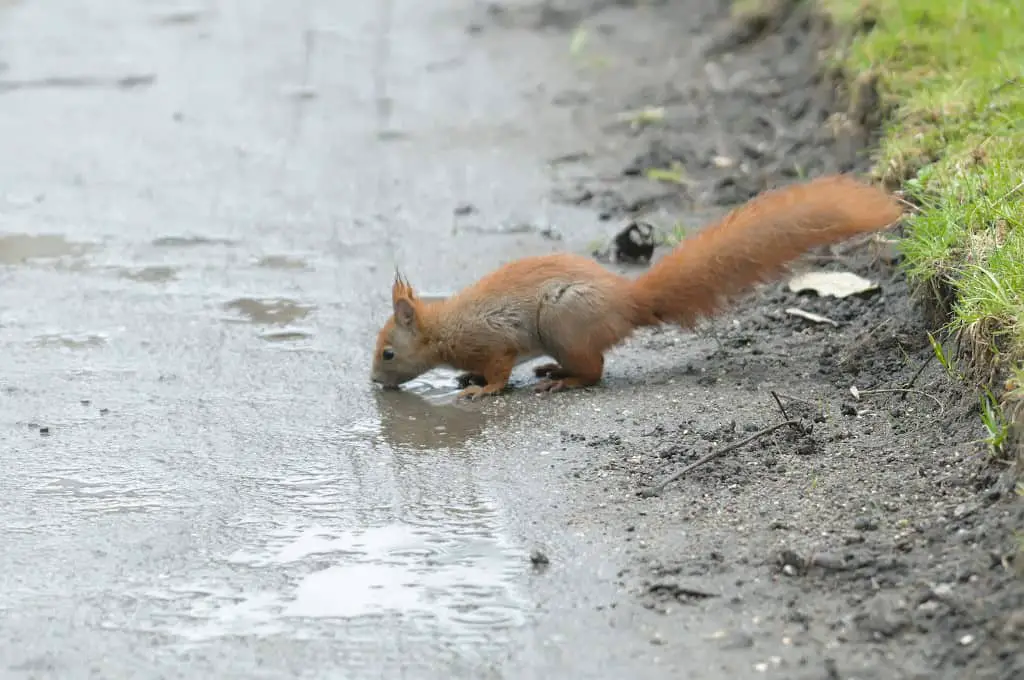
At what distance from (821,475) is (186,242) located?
13.5 feet

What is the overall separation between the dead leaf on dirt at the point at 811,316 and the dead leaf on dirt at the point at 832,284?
0.13 meters

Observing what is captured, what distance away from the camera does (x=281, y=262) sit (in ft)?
24.1

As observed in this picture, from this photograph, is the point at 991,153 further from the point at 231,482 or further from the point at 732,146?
the point at 231,482

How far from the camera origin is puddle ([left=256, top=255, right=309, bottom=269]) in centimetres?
728

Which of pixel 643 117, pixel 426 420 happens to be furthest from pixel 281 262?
pixel 643 117

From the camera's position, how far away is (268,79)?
10633 millimetres

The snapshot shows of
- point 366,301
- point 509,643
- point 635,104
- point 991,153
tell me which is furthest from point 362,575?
point 635,104

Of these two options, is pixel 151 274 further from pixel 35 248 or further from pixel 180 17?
pixel 180 17

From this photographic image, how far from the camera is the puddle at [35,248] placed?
24.4ft

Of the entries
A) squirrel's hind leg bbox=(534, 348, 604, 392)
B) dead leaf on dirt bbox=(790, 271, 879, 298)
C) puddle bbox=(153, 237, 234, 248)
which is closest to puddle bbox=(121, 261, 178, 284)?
puddle bbox=(153, 237, 234, 248)

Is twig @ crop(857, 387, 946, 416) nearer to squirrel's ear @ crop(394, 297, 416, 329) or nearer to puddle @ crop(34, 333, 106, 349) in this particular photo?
squirrel's ear @ crop(394, 297, 416, 329)

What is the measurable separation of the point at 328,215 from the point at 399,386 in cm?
214

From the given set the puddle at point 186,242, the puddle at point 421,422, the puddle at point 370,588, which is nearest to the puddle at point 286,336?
the puddle at point 421,422

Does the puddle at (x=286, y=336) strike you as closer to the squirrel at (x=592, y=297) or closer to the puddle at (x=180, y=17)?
the squirrel at (x=592, y=297)
